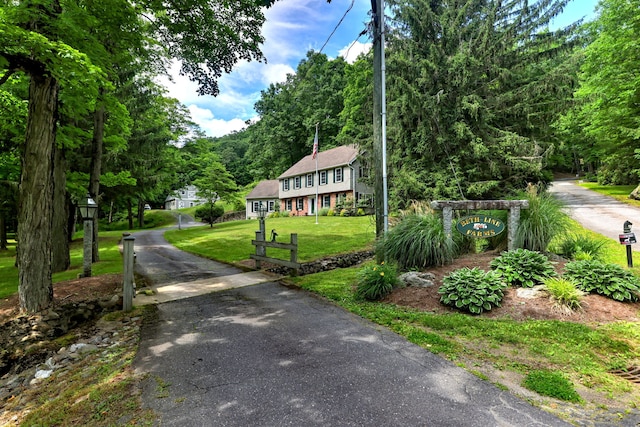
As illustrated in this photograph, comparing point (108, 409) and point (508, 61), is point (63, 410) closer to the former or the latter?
point (108, 409)

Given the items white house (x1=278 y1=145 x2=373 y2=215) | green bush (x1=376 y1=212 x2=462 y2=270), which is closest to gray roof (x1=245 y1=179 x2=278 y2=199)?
white house (x1=278 y1=145 x2=373 y2=215)

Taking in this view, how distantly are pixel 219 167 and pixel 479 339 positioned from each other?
2738 centimetres

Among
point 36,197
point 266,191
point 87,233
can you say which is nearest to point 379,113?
point 36,197

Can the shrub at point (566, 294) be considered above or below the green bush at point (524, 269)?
below

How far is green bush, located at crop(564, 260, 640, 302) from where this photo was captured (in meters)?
4.79

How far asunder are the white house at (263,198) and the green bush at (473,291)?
35269mm

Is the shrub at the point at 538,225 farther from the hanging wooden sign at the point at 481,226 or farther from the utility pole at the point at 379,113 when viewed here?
the utility pole at the point at 379,113

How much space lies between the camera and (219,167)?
28.2 meters

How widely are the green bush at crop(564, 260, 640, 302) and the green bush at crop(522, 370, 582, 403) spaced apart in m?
2.70

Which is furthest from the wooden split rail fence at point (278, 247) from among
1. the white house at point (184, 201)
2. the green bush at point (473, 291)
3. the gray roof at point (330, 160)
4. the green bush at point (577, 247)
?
the white house at point (184, 201)

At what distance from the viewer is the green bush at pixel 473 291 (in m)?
4.88

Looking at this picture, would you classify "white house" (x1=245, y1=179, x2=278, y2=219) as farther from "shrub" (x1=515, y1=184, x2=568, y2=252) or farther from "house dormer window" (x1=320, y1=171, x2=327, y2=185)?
"shrub" (x1=515, y1=184, x2=568, y2=252)

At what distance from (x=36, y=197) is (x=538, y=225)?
9.77 m

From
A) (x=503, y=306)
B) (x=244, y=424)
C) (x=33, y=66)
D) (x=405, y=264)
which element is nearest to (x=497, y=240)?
(x=405, y=264)
